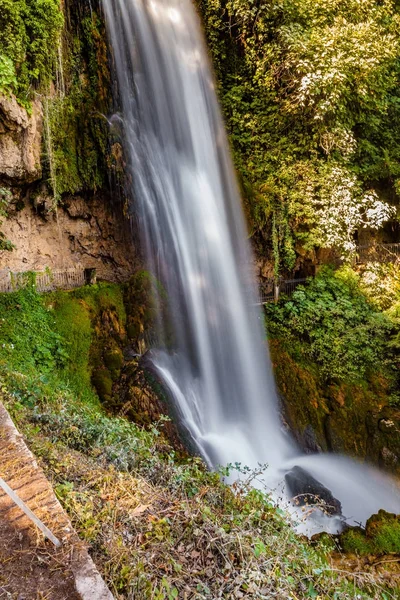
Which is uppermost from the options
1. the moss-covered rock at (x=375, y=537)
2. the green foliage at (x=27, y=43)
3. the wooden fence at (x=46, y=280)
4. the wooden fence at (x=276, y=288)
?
the green foliage at (x=27, y=43)

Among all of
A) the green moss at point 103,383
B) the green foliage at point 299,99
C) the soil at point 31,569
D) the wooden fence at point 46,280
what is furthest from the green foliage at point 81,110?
the soil at point 31,569

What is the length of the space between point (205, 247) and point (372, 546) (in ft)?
23.2

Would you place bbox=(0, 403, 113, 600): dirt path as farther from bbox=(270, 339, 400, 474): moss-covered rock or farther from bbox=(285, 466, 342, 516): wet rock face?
bbox=(270, 339, 400, 474): moss-covered rock

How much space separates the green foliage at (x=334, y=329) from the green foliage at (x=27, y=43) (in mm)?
8097

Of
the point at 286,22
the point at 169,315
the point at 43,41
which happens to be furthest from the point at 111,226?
the point at 286,22

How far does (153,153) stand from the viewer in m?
9.91

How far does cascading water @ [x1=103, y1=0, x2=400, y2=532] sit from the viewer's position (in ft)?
27.3

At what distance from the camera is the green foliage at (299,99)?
11539 mm

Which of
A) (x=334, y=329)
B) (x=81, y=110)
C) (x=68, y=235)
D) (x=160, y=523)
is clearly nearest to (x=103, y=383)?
(x=68, y=235)

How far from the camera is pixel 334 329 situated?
1133 centimetres

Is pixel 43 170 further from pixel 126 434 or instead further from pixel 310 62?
pixel 310 62

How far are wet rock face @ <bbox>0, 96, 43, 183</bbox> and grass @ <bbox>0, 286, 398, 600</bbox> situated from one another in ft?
16.7

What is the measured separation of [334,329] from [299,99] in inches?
273

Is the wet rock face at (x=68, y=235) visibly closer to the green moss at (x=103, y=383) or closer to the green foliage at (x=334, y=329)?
the green moss at (x=103, y=383)
